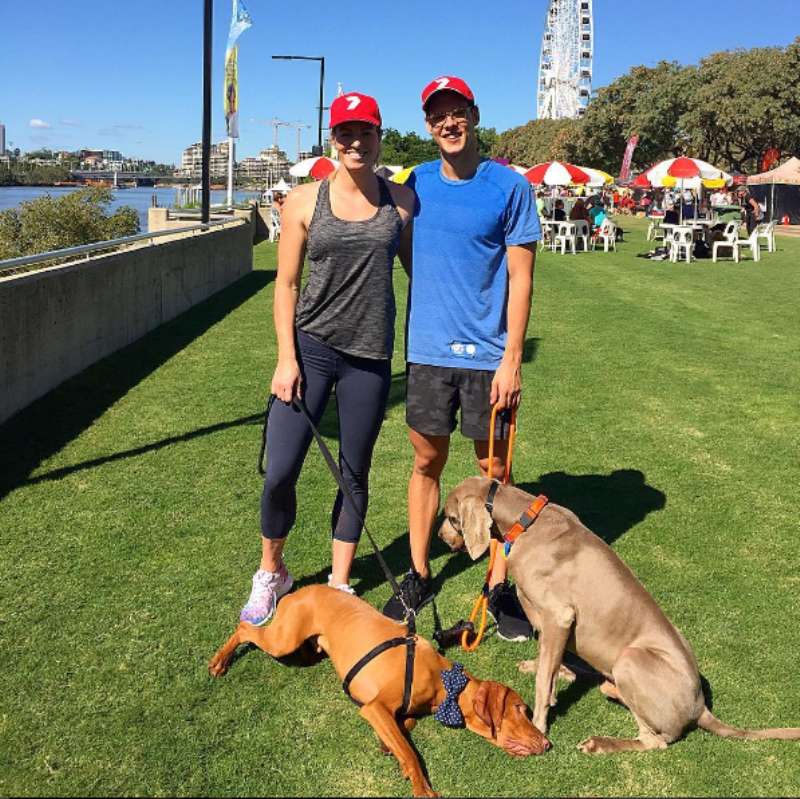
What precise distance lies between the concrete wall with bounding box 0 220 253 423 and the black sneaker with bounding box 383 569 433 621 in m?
3.92

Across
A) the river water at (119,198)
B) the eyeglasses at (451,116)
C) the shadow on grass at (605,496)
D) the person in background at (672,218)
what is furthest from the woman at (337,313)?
the person in background at (672,218)

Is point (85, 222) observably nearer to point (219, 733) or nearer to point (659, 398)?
point (659, 398)

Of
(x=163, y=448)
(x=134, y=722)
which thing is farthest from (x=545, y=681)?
(x=163, y=448)

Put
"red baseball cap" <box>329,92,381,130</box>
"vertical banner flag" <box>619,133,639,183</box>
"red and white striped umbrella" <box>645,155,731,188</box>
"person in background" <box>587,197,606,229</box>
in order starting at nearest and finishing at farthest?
1. "red baseball cap" <box>329,92,381,130</box>
2. "red and white striped umbrella" <box>645,155,731,188</box>
3. "person in background" <box>587,197,606,229</box>
4. "vertical banner flag" <box>619,133,639,183</box>

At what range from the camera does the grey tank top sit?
10.3 ft

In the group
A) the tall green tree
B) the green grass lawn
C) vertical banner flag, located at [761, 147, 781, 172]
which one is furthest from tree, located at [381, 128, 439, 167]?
the green grass lawn

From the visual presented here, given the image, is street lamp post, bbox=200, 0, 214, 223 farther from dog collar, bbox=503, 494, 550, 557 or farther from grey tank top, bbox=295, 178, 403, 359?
dog collar, bbox=503, 494, 550, 557

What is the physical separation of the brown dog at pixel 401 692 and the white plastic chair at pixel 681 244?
65.9 ft

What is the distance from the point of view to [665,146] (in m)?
56.7

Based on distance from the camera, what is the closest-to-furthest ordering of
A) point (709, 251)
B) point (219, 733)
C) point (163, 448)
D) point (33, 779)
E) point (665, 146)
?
1. point (33, 779)
2. point (219, 733)
3. point (163, 448)
4. point (709, 251)
5. point (665, 146)

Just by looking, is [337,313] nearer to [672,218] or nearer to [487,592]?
[487,592]

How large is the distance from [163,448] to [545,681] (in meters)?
3.75

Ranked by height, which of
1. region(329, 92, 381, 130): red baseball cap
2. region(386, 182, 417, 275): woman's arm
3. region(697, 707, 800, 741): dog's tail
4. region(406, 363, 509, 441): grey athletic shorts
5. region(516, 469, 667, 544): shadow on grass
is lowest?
region(697, 707, 800, 741): dog's tail

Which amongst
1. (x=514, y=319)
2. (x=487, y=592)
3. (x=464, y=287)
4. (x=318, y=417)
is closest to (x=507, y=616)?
(x=487, y=592)
